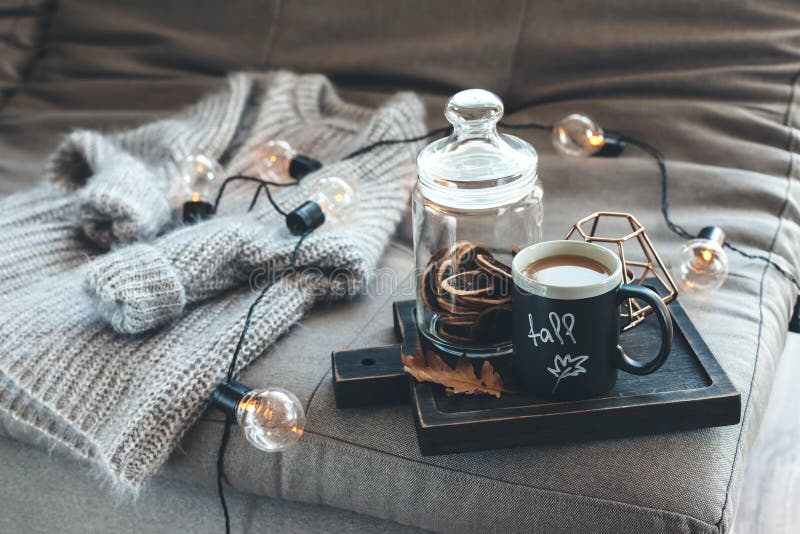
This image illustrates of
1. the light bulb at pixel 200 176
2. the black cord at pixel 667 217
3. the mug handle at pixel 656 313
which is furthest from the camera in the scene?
the light bulb at pixel 200 176

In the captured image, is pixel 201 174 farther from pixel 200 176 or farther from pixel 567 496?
pixel 567 496

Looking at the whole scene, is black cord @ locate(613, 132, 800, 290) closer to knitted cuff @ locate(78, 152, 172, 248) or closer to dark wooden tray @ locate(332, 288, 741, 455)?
dark wooden tray @ locate(332, 288, 741, 455)

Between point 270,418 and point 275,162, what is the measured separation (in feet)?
1.58

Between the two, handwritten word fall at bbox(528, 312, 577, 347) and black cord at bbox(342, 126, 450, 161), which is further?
black cord at bbox(342, 126, 450, 161)

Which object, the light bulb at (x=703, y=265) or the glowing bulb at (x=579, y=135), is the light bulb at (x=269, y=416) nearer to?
the light bulb at (x=703, y=265)

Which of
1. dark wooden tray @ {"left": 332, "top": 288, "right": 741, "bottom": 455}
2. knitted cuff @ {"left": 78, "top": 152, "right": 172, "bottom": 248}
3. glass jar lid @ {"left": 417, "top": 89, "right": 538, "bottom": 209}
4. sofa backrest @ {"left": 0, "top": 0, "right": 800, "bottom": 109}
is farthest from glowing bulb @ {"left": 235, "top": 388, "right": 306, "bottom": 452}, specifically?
sofa backrest @ {"left": 0, "top": 0, "right": 800, "bottom": 109}

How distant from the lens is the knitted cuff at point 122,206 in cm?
93

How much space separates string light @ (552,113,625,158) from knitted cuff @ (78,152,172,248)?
20.9 inches

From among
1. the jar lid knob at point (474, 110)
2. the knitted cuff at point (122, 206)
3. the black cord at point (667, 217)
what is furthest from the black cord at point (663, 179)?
the knitted cuff at point (122, 206)

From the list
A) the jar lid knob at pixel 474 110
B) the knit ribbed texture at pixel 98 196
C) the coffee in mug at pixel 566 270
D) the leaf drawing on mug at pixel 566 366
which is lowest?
the knit ribbed texture at pixel 98 196

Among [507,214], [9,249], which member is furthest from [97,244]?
[507,214]

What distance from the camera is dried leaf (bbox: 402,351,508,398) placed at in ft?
2.17

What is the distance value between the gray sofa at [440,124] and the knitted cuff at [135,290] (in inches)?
4.5

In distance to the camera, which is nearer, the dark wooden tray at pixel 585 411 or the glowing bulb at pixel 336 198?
the dark wooden tray at pixel 585 411
